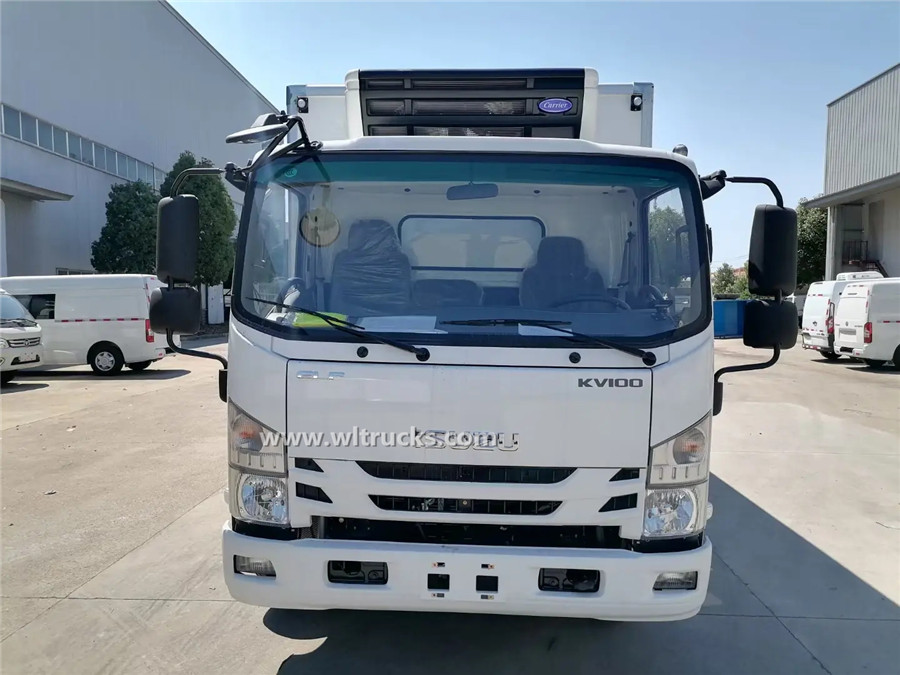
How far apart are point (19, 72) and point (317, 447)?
2588 cm

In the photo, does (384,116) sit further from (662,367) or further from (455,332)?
(662,367)

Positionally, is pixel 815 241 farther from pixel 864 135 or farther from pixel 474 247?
pixel 474 247

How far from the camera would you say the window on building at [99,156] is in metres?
27.6

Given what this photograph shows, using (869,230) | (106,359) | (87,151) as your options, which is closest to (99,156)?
(87,151)

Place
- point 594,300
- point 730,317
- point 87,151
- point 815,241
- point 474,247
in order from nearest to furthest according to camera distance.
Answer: point 594,300, point 474,247, point 87,151, point 730,317, point 815,241

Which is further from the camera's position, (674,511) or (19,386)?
(19,386)

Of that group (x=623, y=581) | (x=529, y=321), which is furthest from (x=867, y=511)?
(x=529, y=321)

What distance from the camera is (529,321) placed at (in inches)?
114

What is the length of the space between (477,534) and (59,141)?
27764 mm

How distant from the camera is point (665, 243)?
3.26 metres

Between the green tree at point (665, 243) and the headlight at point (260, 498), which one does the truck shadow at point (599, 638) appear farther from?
the green tree at point (665, 243)

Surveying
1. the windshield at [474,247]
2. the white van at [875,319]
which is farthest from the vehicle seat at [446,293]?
the white van at [875,319]

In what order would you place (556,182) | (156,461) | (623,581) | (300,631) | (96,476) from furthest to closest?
(156,461) < (96,476) < (300,631) < (556,182) < (623,581)

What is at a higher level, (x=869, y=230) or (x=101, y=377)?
(x=869, y=230)
